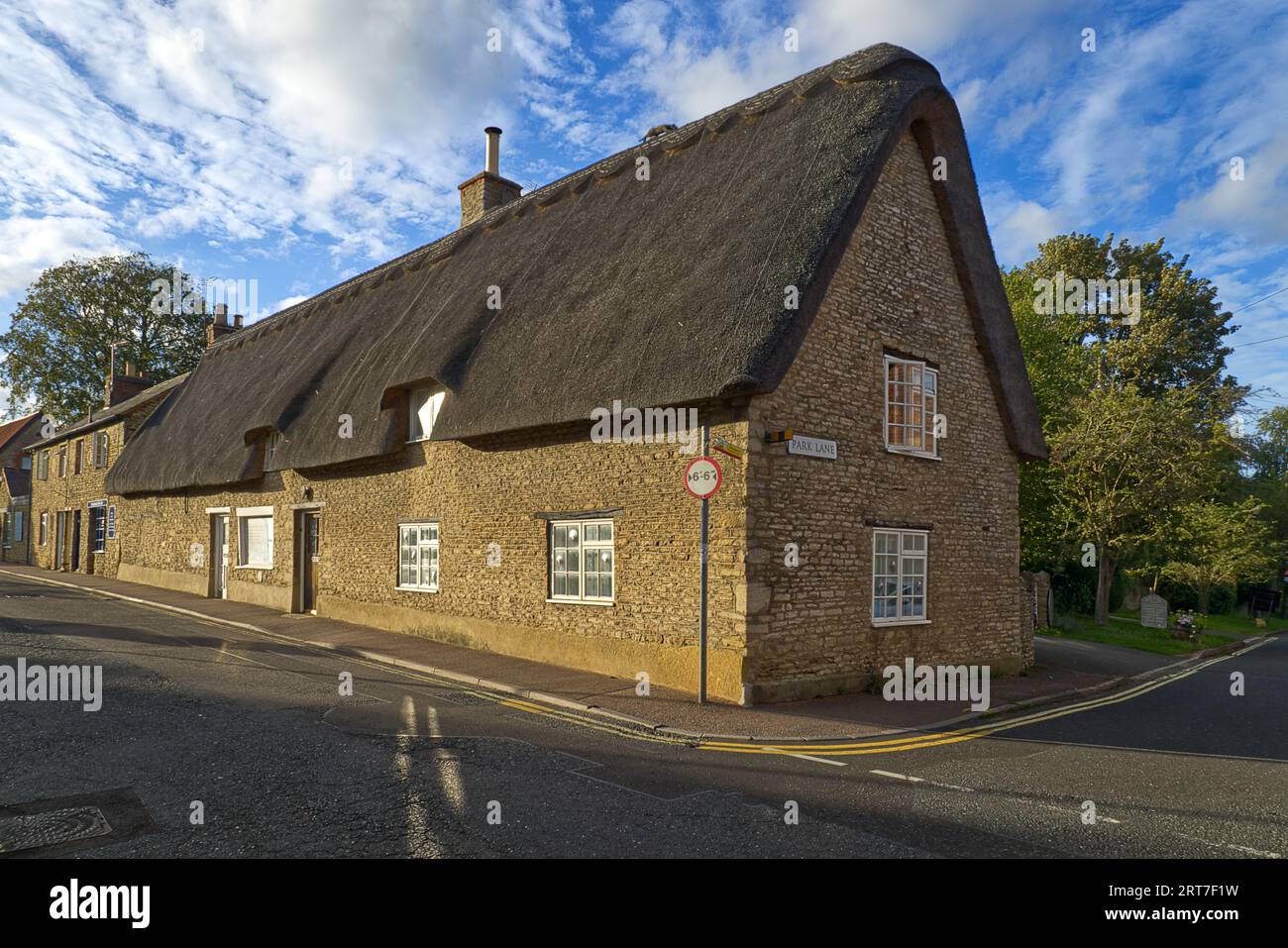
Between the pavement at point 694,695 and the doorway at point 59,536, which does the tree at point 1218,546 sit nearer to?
the pavement at point 694,695

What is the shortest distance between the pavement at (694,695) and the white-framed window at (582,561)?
1169 mm

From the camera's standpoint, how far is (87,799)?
18.4 ft

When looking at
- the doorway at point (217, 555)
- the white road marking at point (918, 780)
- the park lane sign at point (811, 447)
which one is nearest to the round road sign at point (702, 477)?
the park lane sign at point (811, 447)

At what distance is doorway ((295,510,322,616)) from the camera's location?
62.4 ft

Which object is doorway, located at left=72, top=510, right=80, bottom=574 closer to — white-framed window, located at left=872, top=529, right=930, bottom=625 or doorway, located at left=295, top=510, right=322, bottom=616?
doorway, located at left=295, top=510, right=322, bottom=616

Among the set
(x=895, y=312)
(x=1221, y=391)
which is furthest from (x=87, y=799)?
(x=1221, y=391)

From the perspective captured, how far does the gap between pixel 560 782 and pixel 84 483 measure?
115ft

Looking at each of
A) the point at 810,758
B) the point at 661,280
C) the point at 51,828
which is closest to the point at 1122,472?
the point at 661,280

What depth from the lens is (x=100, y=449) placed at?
32.0 m

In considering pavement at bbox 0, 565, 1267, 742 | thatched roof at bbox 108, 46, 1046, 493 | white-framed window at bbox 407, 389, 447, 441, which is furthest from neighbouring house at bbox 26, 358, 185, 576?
white-framed window at bbox 407, 389, 447, 441

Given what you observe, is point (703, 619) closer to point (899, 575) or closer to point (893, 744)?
point (893, 744)

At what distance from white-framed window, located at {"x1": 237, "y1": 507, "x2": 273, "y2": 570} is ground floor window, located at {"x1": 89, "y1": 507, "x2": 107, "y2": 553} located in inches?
532

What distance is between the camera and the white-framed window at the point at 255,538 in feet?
67.2
